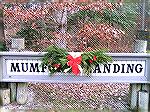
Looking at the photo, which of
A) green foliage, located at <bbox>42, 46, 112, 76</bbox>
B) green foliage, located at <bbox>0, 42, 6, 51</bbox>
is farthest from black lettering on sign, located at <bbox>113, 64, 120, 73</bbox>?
green foliage, located at <bbox>0, 42, 6, 51</bbox>

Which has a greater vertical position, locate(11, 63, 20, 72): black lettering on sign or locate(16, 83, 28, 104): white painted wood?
locate(11, 63, 20, 72): black lettering on sign

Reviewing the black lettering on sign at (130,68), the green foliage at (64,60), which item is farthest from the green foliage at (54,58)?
the black lettering on sign at (130,68)

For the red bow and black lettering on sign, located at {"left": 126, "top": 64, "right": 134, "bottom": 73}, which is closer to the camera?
the red bow

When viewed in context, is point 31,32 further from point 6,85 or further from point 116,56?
point 116,56

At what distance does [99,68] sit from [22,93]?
1.07 m

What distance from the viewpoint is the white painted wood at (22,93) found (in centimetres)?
440

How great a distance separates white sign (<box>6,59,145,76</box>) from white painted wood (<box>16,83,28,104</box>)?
0.77 ft

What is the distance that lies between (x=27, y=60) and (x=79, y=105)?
93 centimetres

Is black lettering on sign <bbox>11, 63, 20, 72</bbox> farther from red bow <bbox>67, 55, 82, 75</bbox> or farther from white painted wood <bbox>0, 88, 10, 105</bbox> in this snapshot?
red bow <bbox>67, 55, 82, 75</bbox>

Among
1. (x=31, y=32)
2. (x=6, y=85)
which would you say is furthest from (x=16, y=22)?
(x=6, y=85)

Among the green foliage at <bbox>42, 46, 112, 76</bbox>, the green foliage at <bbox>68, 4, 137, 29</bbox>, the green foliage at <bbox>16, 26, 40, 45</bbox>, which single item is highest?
the green foliage at <bbox>68, 4, 137, 29</bbox>

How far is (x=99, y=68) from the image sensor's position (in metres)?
4.22

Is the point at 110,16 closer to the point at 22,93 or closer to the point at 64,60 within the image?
the point at 64,60

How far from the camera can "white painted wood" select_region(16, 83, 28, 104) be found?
4398mm
